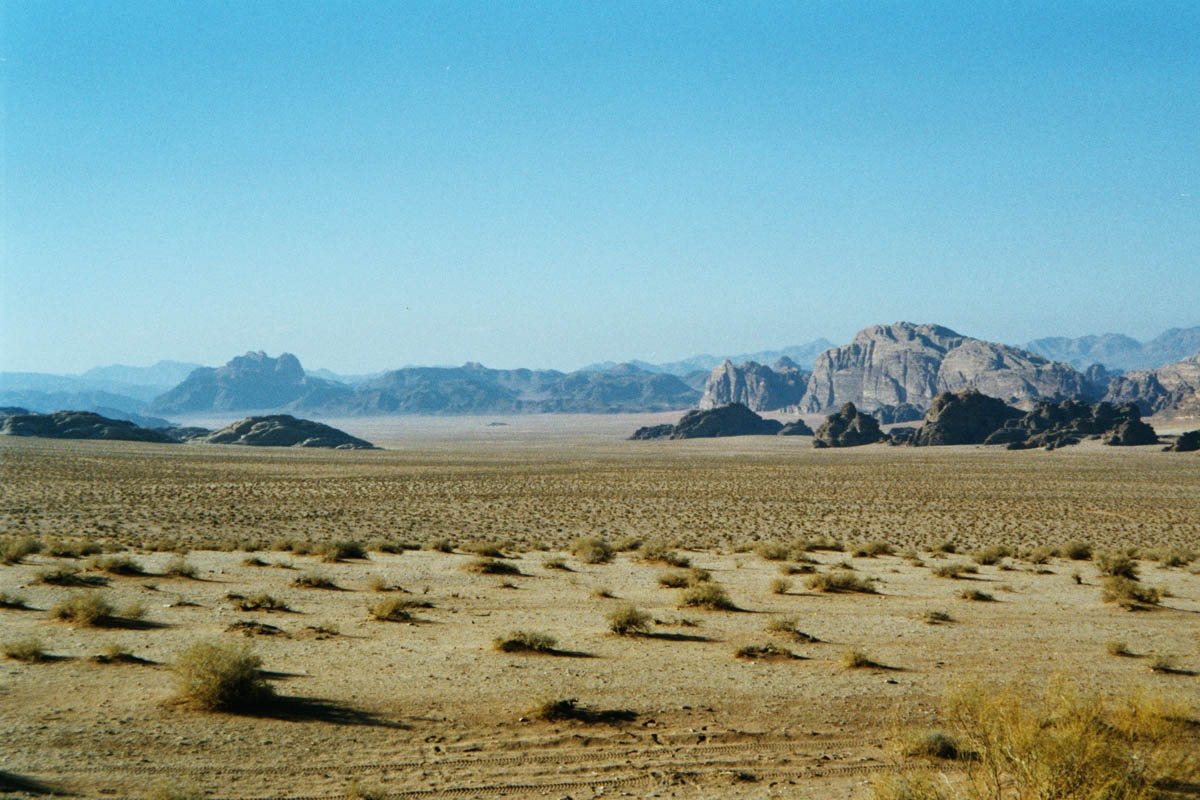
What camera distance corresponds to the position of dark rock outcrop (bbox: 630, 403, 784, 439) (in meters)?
143

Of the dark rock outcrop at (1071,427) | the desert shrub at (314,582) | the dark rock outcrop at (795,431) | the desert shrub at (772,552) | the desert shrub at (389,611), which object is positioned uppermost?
the dark rock outcrop at (1071,427)

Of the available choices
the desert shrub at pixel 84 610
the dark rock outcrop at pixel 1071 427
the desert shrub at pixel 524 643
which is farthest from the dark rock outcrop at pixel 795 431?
the desert shrub at pixel 84 610

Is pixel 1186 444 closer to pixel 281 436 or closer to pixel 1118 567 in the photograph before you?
pixel 1118 567

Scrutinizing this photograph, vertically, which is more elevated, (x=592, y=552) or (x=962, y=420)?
(x=962, y=420)

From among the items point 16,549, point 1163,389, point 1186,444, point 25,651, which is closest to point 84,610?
point 25,651

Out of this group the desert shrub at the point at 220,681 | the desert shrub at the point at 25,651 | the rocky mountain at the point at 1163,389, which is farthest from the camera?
the rocky mountain at the point at 1163,389

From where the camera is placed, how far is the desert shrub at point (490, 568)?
62.2 ft

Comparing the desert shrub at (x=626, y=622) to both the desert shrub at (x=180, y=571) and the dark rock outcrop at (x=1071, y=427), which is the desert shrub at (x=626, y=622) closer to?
the desert shrub at (x=180, y=571)

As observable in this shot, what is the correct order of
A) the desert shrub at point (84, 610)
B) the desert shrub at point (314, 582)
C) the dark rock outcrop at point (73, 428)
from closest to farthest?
the desert shrub at point (84, 610)
the desert shrub at point (314, 582)
the dark rock outcrop at point (73, 428)

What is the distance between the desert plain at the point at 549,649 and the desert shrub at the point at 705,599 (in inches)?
7.0

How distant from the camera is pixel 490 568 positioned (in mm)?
19094

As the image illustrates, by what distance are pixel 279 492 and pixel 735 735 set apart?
38.5 metres

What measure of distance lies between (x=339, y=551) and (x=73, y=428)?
9805 cm

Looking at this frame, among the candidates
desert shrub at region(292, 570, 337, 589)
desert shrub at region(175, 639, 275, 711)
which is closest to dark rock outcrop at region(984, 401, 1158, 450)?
desert shrub at region(292, 570, 337, 589)
